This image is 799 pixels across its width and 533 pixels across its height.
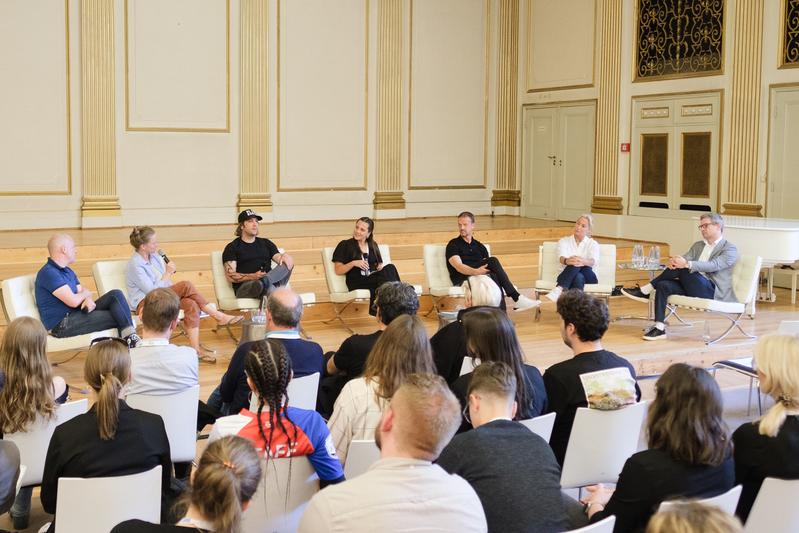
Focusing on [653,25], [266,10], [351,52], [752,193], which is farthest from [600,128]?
[266,10]

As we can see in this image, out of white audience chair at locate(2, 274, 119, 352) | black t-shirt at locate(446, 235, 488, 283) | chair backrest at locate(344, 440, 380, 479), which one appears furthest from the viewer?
black t-shirt at locate(446, 235, 488, 283)

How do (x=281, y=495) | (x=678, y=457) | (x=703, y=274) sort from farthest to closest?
(x=703, y=274) → (x=281, y=495) → (x=678, y=457)

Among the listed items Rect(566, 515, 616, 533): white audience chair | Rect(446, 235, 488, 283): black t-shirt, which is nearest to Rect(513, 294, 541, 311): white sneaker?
Rect(446, 235, 488, 283): black t-shirt

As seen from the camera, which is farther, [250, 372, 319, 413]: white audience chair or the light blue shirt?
the light blue shirt

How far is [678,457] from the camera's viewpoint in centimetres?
295

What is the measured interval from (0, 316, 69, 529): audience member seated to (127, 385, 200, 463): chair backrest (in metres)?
0.42

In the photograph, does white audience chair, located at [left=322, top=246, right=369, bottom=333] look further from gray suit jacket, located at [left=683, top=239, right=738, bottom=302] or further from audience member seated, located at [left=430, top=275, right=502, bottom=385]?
audience member seated, located at [left=430, top=275, right=502, bottom=385]

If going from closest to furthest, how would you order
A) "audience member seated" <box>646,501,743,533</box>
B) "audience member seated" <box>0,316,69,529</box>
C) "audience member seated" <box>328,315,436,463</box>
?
"audience member seated" <box>646,501,743,533</box>, "audience member seated" <box>328,315,436,463</box>, "audience member seated" <box>0,316,69,529</box>

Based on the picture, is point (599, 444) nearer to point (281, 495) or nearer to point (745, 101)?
point (281, 495)

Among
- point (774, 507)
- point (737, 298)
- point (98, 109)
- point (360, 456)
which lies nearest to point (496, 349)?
point (360, 456)

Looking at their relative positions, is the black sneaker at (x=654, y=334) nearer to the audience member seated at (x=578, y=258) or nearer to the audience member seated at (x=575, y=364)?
the audience member seated at (x=578, y=258)

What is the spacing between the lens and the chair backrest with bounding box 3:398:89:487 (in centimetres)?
390

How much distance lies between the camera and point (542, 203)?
1420 centimetres

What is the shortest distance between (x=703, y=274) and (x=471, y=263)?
2.06 m
